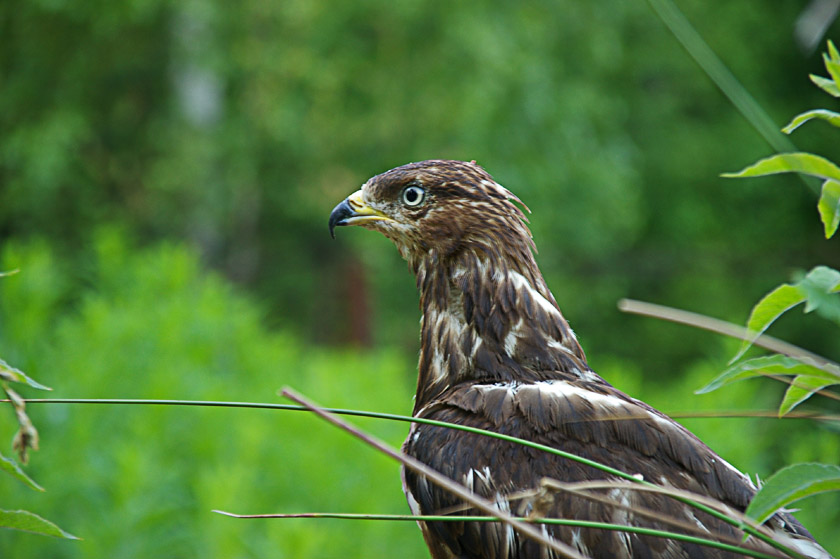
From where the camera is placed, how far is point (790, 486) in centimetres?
137

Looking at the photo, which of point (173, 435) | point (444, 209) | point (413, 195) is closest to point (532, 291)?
point (444, 209)

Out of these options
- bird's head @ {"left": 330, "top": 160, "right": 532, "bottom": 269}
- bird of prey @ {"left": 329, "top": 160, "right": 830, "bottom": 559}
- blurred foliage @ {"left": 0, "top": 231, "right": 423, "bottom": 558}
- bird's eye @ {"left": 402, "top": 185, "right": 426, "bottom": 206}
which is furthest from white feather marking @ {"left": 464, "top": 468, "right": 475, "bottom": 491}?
blurred foliage @ {"left": 0, "top": 231, "right": 423, "bottom": 558}

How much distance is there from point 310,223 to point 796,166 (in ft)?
46.5

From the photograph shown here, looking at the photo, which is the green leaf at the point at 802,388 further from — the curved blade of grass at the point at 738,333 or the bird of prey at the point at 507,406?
the bird of prey at the point at 507,406

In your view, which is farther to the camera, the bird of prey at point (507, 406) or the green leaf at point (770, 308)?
the bird of prey at point (507, 406)

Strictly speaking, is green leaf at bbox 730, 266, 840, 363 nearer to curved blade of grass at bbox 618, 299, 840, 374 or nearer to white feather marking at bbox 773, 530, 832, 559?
curved blade of grass at bbox 618, 299, 840, 374

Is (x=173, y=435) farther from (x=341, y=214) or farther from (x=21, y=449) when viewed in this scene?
(x=21, y=449)

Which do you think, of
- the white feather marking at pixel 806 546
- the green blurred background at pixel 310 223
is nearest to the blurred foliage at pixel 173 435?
the green blurred background at pixel 310 223

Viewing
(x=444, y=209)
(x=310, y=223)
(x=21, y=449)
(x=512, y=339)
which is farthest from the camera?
(x=310, y=223)

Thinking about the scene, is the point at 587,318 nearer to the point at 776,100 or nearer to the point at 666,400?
the point at 776,100

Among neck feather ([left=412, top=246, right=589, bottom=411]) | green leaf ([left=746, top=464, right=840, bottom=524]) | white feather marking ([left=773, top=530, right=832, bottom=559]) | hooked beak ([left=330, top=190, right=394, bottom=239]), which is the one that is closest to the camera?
green leaf ([left=746, top=464, right=840, bottom=524])

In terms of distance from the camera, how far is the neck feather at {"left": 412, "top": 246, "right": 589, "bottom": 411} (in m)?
2.86

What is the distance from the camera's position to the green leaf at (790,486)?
1.36 m

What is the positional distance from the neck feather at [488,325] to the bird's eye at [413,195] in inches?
7.0
